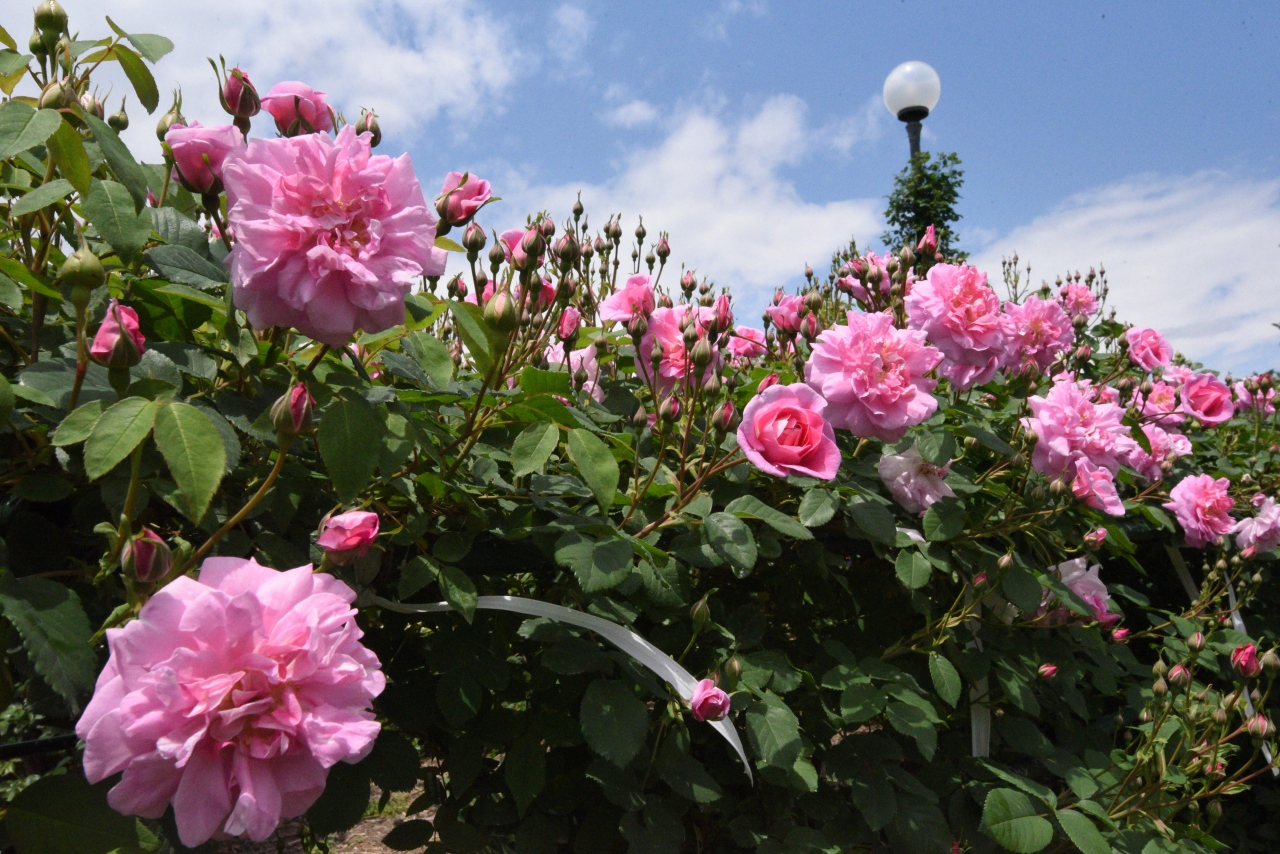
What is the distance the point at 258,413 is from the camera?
38.8 inches

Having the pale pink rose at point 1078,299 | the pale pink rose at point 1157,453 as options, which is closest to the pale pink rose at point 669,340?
the pale pink rose at point 1157,453

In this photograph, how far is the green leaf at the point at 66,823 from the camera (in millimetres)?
744

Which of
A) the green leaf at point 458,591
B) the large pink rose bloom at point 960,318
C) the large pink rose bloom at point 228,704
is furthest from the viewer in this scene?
the large pink rose bloom at point 960,318

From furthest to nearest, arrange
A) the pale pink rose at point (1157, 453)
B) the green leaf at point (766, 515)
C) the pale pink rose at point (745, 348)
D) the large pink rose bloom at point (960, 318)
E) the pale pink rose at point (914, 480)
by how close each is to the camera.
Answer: the pale pink rose at point (1157, 453) < the pale pink rose at point (745, 348) < the large pink rose bloom at point (960, 318) < the pale pink rose at point (914, 480) < the green leaf at point (766, 515)

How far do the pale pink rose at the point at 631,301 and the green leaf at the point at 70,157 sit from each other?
90 cm

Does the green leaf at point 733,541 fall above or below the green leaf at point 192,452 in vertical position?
below

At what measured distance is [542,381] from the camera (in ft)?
3.59

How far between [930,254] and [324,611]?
2155mm

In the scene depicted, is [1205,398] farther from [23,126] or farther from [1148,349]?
[23,126]

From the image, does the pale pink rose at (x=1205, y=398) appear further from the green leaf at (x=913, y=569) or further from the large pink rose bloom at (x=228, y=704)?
the large pink rose bloom at (x=228, y=704)

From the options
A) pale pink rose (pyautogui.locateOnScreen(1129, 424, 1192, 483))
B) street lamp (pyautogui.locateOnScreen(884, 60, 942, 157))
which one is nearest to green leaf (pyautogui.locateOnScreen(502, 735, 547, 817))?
pale pink rose (pyautogui.locateOnScreen(1129, 424, 1192, 483))

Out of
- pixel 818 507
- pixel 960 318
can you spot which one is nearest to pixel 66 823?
pixel 818 507

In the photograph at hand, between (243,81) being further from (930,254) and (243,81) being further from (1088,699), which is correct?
(1088,699)

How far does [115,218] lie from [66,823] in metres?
0.58
